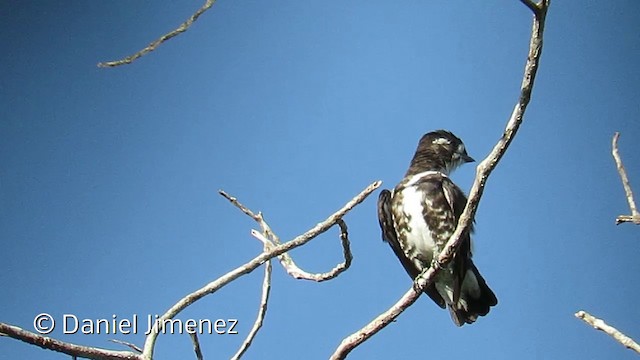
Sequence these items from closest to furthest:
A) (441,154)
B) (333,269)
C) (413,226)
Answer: (333,269) < (413,226) < (441,154)

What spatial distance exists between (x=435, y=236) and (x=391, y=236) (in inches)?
8.0

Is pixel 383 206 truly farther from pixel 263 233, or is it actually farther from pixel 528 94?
pixel 528 94

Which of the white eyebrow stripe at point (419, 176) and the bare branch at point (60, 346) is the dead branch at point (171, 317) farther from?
the white eyebrow stripe at point (419, 176)

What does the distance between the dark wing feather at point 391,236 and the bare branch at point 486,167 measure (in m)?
0.78

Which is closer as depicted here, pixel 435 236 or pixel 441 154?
pixel 435 236

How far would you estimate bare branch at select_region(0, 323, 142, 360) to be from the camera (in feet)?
5.03

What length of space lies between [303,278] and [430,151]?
A: 1.04 metres

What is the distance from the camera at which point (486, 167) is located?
66.7 inches

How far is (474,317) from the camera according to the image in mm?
2670

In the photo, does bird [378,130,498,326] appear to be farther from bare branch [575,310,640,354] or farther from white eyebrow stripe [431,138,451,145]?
bare branch [575,310,640,354]

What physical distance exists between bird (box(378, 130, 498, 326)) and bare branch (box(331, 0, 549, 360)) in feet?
2.05

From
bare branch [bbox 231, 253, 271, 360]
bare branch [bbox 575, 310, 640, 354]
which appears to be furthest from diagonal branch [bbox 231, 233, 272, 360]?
bare branch [bbox 575, 310, 640, 354]

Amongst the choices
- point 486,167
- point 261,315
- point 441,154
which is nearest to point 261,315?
point 261,315

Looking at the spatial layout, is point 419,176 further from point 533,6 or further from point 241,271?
point 533,6
